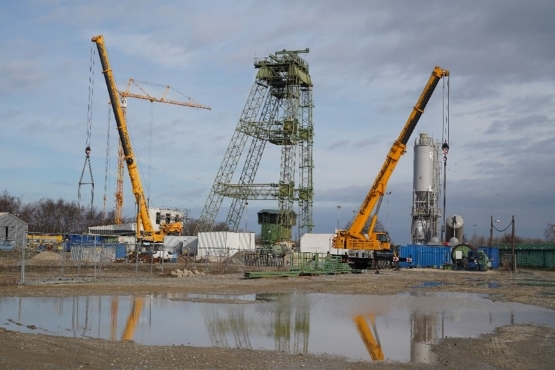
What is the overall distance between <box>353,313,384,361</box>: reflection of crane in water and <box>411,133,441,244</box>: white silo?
66.1 metres

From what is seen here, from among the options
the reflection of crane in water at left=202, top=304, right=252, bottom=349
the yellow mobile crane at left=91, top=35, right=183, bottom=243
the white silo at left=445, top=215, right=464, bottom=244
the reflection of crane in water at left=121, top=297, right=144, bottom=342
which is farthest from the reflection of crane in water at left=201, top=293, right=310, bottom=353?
the white silo at left=445, top=215, right=464, bottom=244

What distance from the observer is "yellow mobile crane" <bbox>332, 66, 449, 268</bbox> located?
5725 cm

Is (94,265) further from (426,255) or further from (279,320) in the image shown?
(426,255)

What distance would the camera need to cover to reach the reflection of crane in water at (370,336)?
1698cm

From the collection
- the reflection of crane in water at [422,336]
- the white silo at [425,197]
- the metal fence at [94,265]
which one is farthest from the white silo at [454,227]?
the reflection of crane in water at [422,336]

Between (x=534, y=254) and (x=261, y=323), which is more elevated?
(x=534, y=254)

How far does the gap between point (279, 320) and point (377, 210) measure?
3902cm

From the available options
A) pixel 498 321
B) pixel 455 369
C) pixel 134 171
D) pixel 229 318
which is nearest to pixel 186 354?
pixel 455 369

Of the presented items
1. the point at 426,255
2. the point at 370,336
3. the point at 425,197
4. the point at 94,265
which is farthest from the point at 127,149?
the point at 370,336

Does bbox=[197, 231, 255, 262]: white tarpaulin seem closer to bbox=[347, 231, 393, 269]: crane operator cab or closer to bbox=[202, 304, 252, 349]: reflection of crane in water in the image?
bbox=[347, 231, 393, 269]: crane operator cab

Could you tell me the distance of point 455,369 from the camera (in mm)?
14688

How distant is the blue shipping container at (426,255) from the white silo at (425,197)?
11452mm

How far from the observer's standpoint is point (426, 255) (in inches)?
3054

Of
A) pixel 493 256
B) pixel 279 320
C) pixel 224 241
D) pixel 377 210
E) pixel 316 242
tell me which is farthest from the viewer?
pixel 316 242
